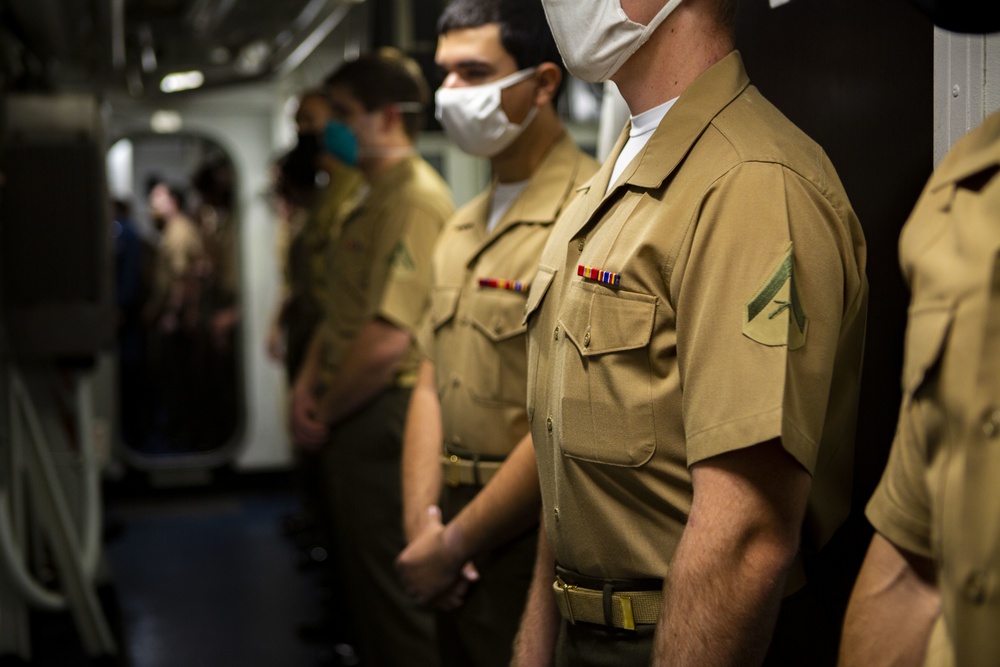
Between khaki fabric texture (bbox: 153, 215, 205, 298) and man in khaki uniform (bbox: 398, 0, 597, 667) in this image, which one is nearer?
man in khaki uniform (bbox: 398, 0, 597, 667)

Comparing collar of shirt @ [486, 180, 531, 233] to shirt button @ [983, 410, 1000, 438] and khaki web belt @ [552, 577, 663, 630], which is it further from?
shirt button @ [983, 410, 1000, 438]

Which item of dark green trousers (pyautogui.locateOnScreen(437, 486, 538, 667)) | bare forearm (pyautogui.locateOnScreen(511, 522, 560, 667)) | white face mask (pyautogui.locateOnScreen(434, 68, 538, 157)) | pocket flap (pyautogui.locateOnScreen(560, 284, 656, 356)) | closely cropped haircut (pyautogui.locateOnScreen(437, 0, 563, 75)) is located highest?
closely cropped haircut (pyautogui.locateOnScreen(437, 0, 563, 75))

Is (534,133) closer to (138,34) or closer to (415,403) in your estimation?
(415,403)

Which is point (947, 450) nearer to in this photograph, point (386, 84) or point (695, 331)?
point (695, 331)

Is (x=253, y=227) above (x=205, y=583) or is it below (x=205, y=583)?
above

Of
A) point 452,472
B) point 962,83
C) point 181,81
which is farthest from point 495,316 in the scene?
point 181,81

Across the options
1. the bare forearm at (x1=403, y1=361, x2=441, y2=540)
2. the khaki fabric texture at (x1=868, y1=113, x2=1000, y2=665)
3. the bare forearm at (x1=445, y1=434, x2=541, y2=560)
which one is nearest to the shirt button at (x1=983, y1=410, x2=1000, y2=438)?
the khaki fabric texture at (x1=868, y1=113, x2=1000, y2=665)

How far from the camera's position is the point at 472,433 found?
7.69 feet

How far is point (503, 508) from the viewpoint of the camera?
2137 mm

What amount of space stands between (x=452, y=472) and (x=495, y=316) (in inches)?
15.1

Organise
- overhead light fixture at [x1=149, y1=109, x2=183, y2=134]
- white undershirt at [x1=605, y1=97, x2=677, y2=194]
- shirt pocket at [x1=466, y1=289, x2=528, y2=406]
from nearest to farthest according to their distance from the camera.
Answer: white undershirt at [x1=605, y1=97, x2=677, y2=194] < shirt pocket at [x1=466, y1=289, x2=528, y2=406] < overhead light fixture at [x1=149, y1=109, x2=183, y2=134]

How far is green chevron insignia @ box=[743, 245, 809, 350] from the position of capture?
1.27 metres

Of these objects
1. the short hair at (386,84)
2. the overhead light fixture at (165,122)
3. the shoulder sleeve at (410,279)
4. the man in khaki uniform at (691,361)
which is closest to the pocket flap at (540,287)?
the man in khaki uniform at (691,361)

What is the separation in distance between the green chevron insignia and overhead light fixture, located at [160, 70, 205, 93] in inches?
238
